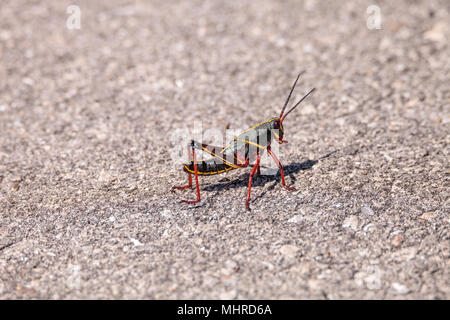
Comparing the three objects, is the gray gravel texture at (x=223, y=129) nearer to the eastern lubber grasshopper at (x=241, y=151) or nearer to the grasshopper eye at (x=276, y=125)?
the eastern lubber grasshopper at (x=241, y=151)

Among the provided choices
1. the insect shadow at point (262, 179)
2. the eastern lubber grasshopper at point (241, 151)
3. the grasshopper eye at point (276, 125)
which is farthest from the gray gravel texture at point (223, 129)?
the grasshopper eye at point (276, 125)

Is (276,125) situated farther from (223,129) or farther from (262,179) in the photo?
(223,129)

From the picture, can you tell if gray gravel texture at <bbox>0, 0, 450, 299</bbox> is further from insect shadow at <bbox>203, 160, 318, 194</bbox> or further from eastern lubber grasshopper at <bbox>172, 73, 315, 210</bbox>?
eastern lubber grasshopper at <bbox>172, 73, 315, 210</bbox>

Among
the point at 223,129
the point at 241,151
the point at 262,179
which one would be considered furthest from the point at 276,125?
the point at 223,129
